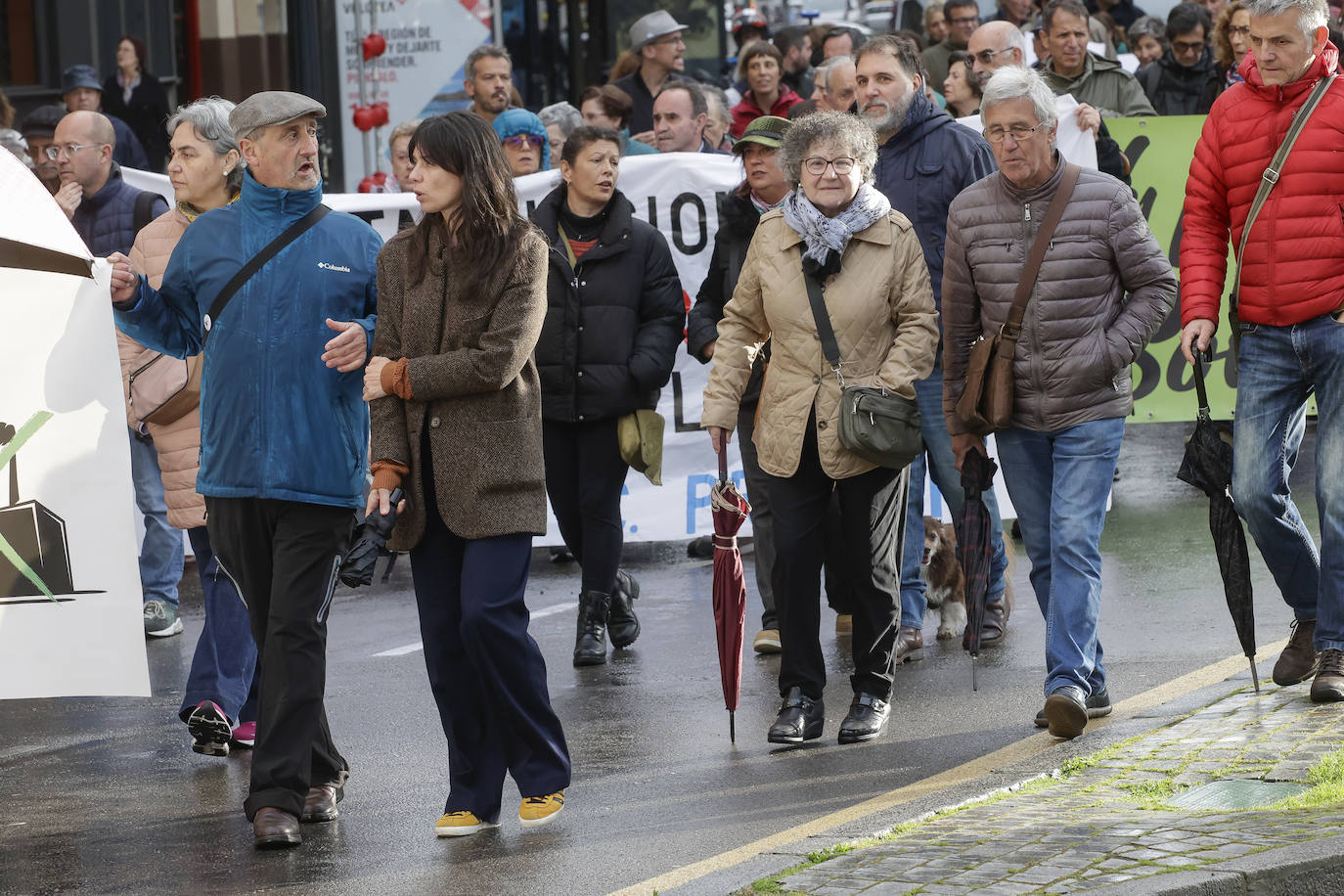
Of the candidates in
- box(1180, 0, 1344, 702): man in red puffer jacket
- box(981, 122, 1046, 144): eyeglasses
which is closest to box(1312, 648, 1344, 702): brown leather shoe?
box(1180, 0, 1344, 702): man in red puffer jacket

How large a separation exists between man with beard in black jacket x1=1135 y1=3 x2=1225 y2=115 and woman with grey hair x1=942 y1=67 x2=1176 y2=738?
691cm

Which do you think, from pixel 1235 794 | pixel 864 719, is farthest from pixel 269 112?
pixel 1235 794

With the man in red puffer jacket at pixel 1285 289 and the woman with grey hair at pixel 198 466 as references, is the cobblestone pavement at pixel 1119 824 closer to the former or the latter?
the man in red puffer jacket at pixel 1285 289

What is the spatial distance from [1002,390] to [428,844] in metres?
2.44

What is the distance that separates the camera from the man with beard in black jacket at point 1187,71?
13.4 metres

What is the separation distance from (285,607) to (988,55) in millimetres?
6043

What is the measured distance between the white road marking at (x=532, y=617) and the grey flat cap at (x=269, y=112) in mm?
3115

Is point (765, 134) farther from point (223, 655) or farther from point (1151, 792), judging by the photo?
point (1151, 792)

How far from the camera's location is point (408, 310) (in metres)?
6.04

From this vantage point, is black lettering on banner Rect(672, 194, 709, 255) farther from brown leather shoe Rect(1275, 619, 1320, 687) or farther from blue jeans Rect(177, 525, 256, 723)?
brown leather shoe Rect(1275, 619, 1320, 687)

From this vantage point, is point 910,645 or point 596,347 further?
point 596,347

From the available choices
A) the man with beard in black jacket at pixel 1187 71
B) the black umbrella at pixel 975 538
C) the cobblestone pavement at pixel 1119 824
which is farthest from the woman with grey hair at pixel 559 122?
the cobblestone pavement at pixel 1119 824

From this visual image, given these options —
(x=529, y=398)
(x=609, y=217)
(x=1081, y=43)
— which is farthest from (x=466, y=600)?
(x=1081, y=43)

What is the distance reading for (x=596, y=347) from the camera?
8609 millimetres
